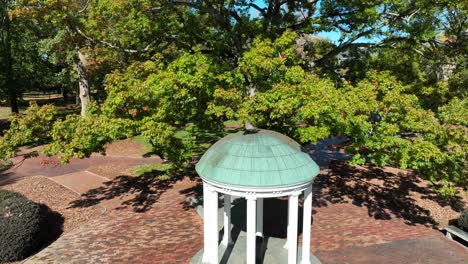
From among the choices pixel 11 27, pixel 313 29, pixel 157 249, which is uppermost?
pixel 11 27

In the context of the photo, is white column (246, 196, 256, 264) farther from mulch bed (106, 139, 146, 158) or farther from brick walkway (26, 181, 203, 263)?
mulch bed (106, 139, 146, 158)

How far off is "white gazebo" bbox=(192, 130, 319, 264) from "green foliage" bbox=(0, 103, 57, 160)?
19.8 ft

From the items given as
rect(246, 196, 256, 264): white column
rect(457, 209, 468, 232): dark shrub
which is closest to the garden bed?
rect(246, 196, 256, 264): white column

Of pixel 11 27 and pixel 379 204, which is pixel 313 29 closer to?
pixel 379 204

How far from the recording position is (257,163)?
31.0 feet

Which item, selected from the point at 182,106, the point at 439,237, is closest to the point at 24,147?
the point at 182,106

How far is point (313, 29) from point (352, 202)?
810 cm

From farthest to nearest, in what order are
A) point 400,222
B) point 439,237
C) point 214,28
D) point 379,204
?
point 214,28
point 379,204
point 400,222
point 439,237

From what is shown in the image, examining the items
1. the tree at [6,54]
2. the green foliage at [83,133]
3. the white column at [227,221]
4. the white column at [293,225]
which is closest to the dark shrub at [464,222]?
the white column at [293,225]

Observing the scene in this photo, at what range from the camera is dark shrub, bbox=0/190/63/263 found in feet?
37.1

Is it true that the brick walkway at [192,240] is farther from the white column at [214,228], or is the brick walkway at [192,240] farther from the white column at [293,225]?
the white column at [293,225]

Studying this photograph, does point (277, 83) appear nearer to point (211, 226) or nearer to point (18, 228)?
point (211, 226)

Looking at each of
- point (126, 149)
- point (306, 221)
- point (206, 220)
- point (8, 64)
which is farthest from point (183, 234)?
point (8, 64)

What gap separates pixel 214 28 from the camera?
19.0 metres
